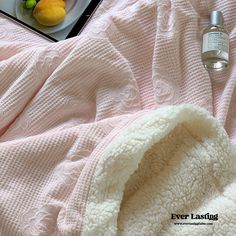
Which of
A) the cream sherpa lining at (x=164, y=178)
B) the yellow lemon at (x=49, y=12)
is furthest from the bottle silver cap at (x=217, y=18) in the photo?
the yellow lemon at (x=49, y=12)

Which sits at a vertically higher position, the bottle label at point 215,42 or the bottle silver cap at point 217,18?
the bottle silver cap at point 217,18

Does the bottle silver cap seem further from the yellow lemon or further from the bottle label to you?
the yellow lemon

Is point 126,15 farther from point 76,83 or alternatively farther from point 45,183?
point 45,183

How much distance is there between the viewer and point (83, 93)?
0.82 metres

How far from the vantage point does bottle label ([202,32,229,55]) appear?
2.73 feet

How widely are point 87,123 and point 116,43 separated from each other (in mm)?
179

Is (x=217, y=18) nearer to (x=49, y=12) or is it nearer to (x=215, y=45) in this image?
(x=215, y=45)

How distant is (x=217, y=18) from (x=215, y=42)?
5cm

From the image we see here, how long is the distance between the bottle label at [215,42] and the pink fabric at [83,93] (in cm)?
2

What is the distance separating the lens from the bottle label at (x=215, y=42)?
2.73 ft

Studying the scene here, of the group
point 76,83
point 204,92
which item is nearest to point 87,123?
point 76,83

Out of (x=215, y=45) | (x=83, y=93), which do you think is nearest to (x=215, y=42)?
(x=215, y=45)

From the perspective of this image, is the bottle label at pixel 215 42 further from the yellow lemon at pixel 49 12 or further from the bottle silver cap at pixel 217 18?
the yellow lemon at pixel 49 12

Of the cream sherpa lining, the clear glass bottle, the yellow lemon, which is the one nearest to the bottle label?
the clear glass bottle
